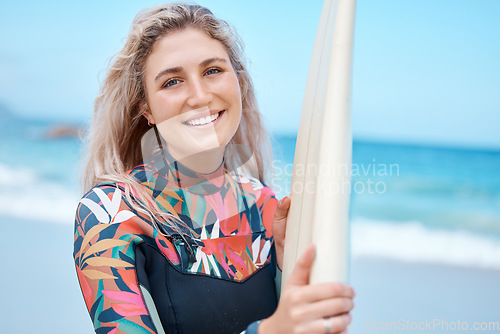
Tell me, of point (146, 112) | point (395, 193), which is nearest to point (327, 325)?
point (146, 112)

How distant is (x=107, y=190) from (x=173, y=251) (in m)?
0.26

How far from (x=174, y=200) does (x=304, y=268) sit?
753mm

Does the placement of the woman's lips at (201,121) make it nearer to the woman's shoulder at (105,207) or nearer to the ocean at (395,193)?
the woman's shoulder at (105,207)

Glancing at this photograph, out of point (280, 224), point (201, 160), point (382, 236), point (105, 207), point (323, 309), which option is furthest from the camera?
point (382, 236)

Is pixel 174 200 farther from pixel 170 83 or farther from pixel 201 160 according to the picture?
pixel 170 83

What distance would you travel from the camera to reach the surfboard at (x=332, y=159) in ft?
2.72

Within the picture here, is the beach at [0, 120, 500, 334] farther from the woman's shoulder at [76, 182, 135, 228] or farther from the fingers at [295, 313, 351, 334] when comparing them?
the woman's shoulder at [76, 182, 135, 228]

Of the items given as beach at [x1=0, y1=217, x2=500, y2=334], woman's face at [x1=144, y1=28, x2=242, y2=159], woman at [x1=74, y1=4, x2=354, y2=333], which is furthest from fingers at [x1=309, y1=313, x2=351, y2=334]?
beach at [x1=0, y1=217, x2=500, y2=334]

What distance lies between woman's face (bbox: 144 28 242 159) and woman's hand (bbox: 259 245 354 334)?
0.74m

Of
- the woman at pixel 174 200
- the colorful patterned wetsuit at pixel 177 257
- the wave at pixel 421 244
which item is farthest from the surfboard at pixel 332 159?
the wave at pixel 421 244

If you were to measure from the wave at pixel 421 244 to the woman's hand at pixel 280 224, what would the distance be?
14.4 ft

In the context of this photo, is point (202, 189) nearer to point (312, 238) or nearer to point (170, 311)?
point (170, 311)

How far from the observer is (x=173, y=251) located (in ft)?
4.46

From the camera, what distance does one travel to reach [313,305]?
2.65 ft
